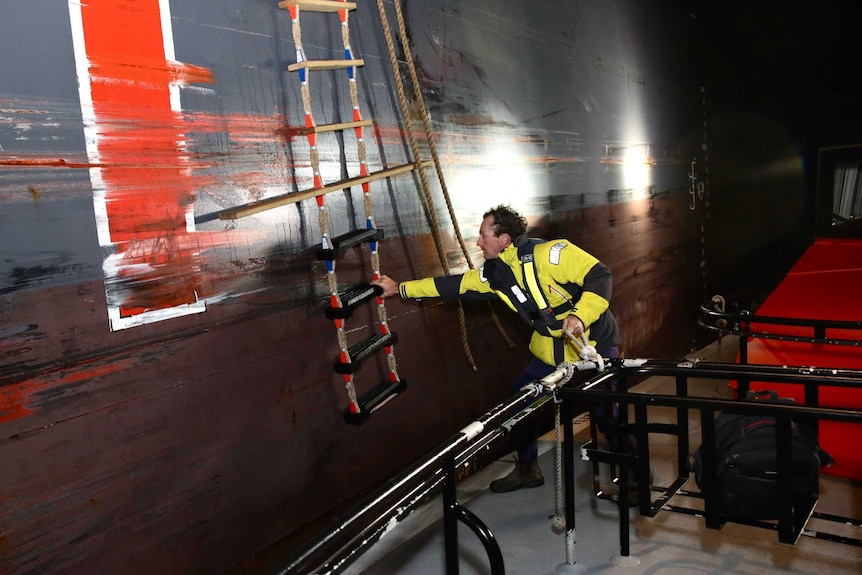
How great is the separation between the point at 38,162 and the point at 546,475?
9.05 ft

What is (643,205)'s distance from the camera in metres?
5.64

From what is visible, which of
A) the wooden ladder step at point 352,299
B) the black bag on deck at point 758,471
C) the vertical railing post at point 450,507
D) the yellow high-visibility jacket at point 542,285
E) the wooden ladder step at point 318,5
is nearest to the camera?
the vertical railing post at point 450,507

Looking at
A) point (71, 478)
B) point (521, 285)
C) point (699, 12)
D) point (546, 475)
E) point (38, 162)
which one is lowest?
point (546, 475)

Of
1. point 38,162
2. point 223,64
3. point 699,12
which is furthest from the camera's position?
point 699,12

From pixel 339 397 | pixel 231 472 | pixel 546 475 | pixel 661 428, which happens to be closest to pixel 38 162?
pixel 231 472

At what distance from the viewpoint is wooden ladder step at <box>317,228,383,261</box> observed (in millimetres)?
2617

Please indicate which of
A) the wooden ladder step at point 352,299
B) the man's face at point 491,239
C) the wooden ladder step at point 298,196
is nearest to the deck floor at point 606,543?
the wooden ladder step at point 352,299

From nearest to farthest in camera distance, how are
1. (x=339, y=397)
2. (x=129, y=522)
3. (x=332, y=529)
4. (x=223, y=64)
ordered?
1. (x=332, y=529)
2. (x=129, y=522)
3. (x=223, y=64)
4. (x=339, y=397)

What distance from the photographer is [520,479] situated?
3523 millimetres

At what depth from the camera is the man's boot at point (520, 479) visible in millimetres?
3502

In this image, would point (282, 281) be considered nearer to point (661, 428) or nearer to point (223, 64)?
point (223, 64)

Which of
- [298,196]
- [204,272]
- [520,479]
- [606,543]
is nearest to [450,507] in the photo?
[204,272]

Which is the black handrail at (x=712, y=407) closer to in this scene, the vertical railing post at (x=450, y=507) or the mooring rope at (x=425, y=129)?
the vertical railing post at (x=450, y=507)

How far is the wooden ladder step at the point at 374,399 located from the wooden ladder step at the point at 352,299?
0.36 m
